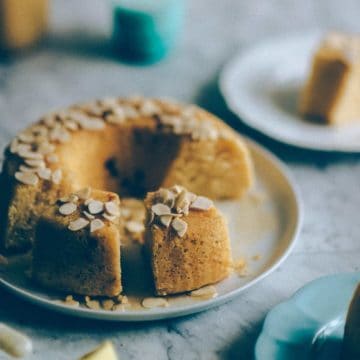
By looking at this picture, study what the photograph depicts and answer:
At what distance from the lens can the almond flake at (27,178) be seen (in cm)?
107

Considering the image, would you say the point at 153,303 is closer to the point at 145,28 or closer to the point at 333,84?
the point at 333,84

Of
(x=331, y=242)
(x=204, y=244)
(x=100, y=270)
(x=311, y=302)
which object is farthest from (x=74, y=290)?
(x=331, y=242)

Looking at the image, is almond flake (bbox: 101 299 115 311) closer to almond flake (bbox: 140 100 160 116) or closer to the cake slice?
the cake slice

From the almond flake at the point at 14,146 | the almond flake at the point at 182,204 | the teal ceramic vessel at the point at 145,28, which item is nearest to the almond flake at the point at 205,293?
the almond flake at the point at 182,204

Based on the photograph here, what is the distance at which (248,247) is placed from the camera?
1.13 m

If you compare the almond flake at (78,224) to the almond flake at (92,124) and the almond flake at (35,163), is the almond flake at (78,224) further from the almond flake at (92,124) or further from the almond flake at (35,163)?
the almond flake at (92,124)

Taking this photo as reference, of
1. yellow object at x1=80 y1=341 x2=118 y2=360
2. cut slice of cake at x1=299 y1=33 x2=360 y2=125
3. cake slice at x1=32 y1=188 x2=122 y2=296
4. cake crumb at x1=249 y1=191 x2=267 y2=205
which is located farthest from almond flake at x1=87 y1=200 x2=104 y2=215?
cut slice of cake at x1=299 y1=33 x2=360 y2=125

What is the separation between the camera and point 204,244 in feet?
3.28

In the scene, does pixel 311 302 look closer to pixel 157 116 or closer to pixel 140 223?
pixel 140 223

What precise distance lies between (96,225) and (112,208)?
39 mm

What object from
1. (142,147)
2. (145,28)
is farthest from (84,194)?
(145,28)

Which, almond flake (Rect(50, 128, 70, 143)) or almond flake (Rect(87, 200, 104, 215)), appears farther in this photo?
almond flake (Rect(50, 128, 70, 143))

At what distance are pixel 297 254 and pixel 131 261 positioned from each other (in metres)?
0.28

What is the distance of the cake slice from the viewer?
0.97 metres
